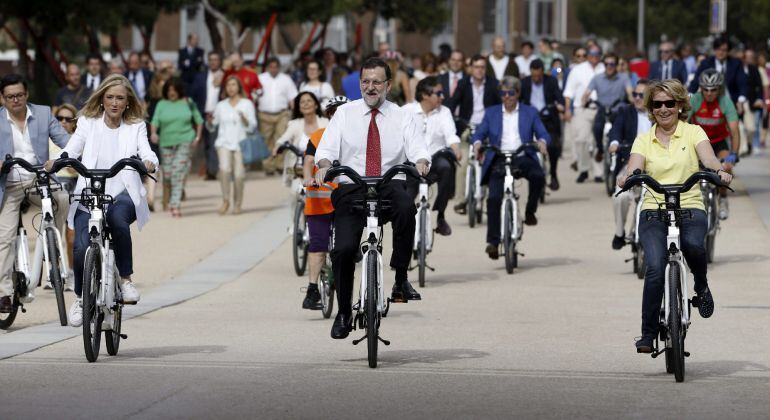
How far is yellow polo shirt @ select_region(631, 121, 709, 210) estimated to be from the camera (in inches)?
376

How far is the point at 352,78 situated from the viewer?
21.8m

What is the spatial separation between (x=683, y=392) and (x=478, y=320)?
348 cm

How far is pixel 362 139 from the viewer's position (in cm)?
1007

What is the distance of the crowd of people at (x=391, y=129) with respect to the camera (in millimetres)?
9867

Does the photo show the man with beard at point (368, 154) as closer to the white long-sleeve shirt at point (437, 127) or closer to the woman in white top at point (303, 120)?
the woman in white top at point (303, 120)

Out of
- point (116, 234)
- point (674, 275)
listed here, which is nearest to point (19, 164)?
point (116, 234)

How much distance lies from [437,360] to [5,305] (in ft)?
10.4

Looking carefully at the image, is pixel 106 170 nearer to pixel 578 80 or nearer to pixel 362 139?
pixel 362 139

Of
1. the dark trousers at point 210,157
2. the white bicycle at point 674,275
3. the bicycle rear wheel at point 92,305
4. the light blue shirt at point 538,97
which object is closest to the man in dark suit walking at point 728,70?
the light blue shirt at point 538,97

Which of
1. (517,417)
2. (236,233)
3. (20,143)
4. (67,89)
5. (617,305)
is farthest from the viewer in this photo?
(67,89)

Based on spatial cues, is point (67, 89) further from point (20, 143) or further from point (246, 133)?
point (20, 143)

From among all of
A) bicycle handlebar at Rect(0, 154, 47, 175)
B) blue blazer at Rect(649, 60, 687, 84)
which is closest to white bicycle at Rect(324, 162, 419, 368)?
bicycle handlebar at Rect(0, 154, 47, 175)

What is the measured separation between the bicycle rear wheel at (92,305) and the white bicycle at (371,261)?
1324 mm

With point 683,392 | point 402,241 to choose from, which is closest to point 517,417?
point 683,392
